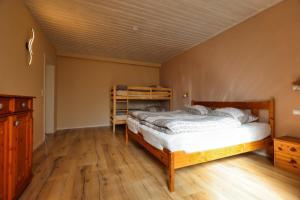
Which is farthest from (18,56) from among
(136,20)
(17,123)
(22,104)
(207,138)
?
(207,138)

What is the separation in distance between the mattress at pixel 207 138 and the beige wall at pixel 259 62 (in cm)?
46

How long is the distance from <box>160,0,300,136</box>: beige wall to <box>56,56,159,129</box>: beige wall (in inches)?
122

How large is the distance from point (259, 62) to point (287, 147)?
4.78ft

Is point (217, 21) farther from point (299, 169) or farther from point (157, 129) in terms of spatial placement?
point (299, 169)

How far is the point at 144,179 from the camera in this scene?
184cm

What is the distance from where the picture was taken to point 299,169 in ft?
6.24

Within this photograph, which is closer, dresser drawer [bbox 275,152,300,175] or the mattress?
the mattress

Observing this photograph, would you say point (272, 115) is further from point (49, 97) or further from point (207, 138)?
point (49, 97)

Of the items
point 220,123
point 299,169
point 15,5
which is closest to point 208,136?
point 220,123

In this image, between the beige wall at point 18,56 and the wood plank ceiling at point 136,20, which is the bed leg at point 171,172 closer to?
the beige wall at point 18,56

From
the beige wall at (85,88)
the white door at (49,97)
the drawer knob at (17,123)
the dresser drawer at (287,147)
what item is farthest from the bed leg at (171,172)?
the beige wall at (85,88)

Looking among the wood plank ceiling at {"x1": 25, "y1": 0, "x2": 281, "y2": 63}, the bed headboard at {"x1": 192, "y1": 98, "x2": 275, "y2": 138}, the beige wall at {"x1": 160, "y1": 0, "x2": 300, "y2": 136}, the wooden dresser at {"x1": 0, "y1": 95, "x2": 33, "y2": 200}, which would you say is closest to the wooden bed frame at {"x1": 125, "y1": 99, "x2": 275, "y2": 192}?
the bed headboard at {"x1": 192, "y1": 98, "x2": 275, "y2": 138}

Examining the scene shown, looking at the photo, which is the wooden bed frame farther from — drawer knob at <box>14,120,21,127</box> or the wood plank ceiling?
the wood plank ceiling

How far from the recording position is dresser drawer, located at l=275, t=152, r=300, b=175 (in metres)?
1.92
